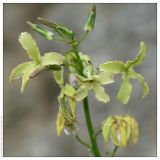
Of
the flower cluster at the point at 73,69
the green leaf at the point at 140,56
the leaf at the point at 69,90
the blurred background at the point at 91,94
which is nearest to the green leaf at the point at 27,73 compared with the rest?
the flower cluster at the point at 73,69

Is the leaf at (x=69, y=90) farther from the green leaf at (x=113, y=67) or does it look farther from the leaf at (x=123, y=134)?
the leaf at (x=123, y=134)

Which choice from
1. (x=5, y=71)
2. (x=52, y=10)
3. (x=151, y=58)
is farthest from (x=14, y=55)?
(x=151, y=58)

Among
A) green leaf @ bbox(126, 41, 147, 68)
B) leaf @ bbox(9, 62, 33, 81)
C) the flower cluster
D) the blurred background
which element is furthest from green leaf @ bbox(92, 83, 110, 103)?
the blurred background

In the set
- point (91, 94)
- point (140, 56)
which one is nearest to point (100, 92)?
point (140, 56)

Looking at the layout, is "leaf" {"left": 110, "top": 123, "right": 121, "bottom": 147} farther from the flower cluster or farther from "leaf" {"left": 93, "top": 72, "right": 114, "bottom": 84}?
"leaf" {"left": 93, "top": 72, "right": 114, "bottom": 84}

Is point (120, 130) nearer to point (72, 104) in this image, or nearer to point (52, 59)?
point (72, 104)
